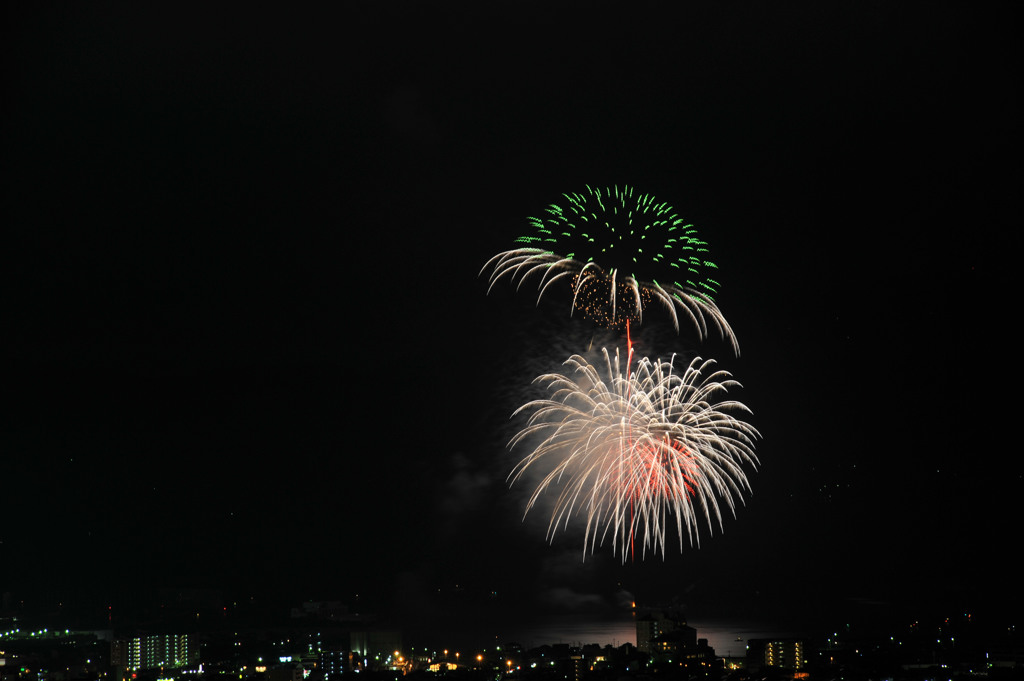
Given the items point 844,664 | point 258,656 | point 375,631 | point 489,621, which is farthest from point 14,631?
point 844,664

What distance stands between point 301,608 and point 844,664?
26.1 m

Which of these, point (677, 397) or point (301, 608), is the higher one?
point (677, 397)

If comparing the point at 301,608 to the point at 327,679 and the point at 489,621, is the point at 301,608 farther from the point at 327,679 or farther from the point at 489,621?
the point at 327,679

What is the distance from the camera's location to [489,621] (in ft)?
145

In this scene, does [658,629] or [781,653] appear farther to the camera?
[658,629]

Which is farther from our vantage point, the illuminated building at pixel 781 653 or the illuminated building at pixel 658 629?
the illuminated building at pixel 658 629

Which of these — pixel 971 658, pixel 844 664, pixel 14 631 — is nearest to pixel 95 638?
pixel 14 631

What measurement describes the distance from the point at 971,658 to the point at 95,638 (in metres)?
31.2

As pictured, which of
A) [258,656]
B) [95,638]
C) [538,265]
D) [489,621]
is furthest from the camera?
→ [489,621]

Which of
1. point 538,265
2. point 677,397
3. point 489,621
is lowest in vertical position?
point 489,621

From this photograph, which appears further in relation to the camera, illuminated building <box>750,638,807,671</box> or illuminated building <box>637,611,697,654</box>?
illuminated building <box>637,611,697,654</box>

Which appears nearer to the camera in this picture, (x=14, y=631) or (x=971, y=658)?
(x=971, y=658)

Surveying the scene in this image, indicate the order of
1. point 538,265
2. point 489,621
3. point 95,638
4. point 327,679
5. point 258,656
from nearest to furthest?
point 538,265 < point 327,679 < point 258,656 < point 95,638 < point 489,621

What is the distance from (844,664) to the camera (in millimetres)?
27547
